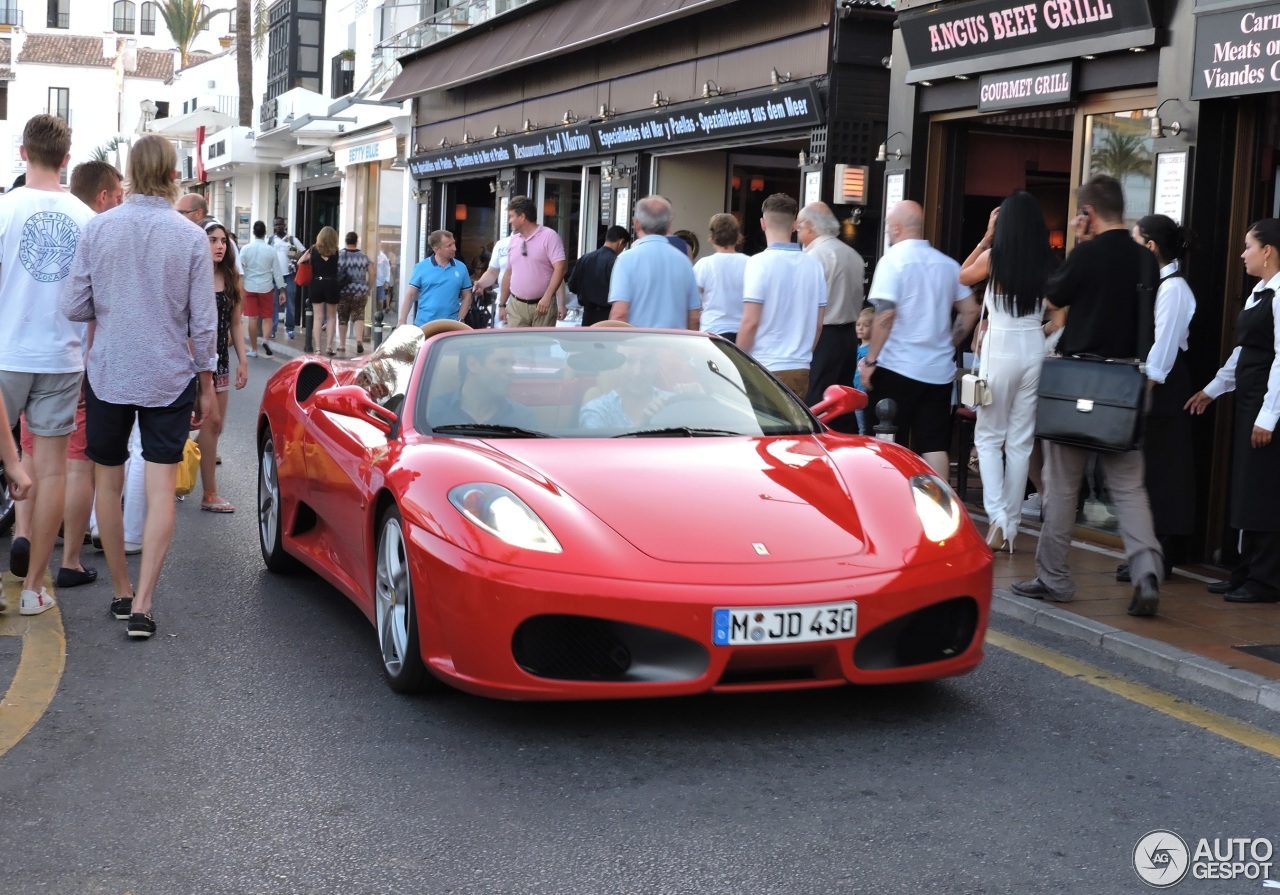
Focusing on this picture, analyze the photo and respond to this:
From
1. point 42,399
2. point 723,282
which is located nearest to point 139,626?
point 42,399

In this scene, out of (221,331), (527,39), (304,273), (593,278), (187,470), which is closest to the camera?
(187,470)

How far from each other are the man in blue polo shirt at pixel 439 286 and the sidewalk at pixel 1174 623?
7.37 meters

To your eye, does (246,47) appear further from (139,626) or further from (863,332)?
(139,626)

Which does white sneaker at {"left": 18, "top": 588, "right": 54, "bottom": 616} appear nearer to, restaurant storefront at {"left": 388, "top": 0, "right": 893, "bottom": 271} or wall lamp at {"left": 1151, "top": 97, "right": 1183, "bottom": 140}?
wall lamp at {"left": 1151, "top": 97, "right": 1183, "bottom": 140}

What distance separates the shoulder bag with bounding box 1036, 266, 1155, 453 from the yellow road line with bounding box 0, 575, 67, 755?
14.0 feet

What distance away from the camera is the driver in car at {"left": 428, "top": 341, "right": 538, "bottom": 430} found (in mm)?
5586

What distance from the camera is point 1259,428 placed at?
7305 millimetres

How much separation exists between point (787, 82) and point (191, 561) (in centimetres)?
924

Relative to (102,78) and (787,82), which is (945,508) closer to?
(787,82)

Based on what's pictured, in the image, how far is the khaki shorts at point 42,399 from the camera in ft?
21.3

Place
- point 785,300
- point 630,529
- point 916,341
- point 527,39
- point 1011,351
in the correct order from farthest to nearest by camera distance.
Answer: point 527,39
point 785,300
point 916,341
point 1011,351
point 630,529

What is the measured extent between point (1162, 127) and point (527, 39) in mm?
13999

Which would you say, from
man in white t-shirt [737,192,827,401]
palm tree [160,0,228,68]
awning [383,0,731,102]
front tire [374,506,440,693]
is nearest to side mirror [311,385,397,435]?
front tire [374,506,440,693]

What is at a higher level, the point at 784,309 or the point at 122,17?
the point at 122,17
